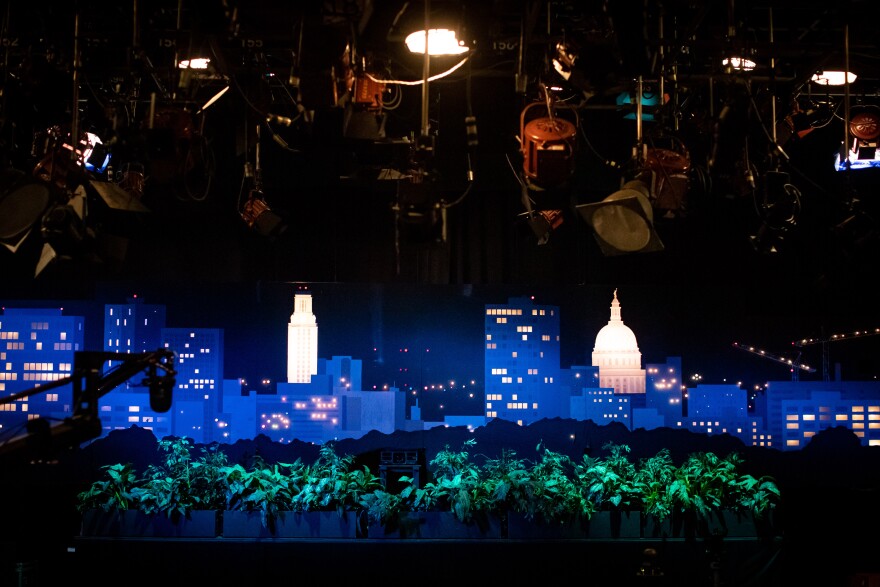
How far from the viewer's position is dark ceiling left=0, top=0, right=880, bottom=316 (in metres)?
4.61

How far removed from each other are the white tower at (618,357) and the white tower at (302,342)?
97.7 inches

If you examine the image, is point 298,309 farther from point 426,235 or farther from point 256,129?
point 426,235

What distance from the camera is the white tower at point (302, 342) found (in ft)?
25.0

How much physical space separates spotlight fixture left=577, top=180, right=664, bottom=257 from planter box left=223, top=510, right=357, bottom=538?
2.89 m

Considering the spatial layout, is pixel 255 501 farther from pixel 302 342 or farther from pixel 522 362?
pixel 522 362

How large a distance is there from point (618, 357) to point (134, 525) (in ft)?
13.7

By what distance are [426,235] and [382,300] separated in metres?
2.96

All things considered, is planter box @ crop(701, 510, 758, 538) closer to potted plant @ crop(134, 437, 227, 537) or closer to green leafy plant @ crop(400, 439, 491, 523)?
green leafy plant @ crop(400, 439, 491, 523)

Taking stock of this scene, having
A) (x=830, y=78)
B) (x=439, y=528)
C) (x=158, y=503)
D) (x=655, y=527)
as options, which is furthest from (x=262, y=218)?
(x=830, y=78)

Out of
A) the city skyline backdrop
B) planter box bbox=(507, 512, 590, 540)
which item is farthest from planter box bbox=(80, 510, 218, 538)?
planter box bbox=(507, 512, 590, 540)

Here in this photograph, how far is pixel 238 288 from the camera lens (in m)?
7.68

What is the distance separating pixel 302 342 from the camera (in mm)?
7668

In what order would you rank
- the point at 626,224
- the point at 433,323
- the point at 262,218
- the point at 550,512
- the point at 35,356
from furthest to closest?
the point at 433,323 < the point at 35,356 < the point at 550,512 < the point at 262,218 < the point at 626,224

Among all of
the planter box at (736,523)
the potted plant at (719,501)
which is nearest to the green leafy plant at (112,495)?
the potted plant at (719,501)
